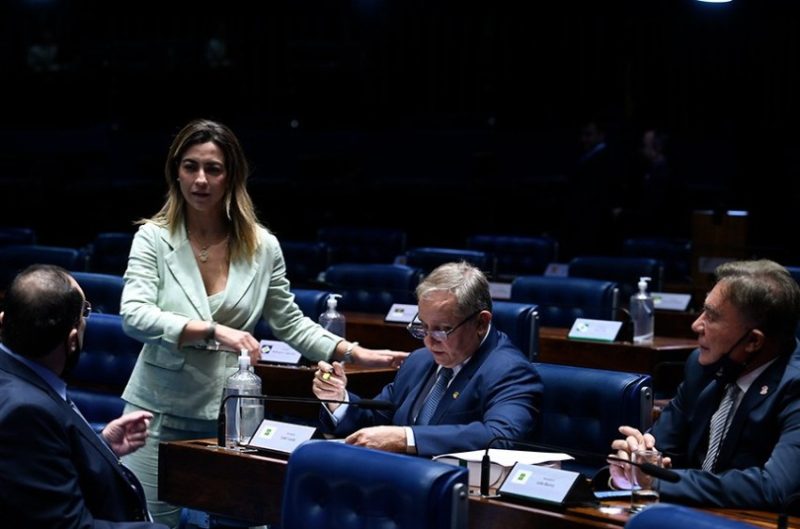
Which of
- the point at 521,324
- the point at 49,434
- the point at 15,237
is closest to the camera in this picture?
the point at 49,434

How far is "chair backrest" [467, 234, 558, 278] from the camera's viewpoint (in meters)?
9.45

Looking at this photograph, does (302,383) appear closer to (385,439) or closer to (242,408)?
(242,408)

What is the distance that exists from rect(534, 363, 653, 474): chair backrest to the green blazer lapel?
104 cm

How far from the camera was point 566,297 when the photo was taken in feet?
21.9

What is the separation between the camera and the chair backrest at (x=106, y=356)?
16.4ft

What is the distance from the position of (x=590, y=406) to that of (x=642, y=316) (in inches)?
98.1

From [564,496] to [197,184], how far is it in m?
1.63

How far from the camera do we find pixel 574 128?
1335 centimetres

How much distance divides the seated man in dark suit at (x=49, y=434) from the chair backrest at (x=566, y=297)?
3.82 m

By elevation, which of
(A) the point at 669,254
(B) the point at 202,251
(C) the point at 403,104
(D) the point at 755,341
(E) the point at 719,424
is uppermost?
(C) the point at 403,104

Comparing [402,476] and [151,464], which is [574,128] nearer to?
[151,464]

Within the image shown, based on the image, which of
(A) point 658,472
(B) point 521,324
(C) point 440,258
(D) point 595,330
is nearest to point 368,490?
(A) point 658,472

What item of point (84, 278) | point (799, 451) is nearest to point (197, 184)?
point (799, 451)

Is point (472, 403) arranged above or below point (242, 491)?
above
